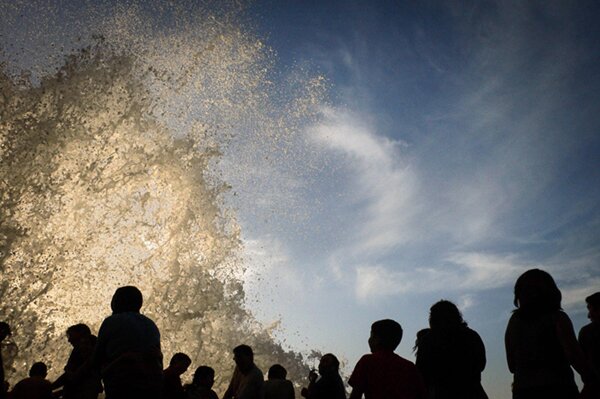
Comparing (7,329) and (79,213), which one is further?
(79,213)

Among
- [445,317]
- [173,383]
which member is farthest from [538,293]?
[173,383]

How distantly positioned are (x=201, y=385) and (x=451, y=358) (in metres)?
4.61

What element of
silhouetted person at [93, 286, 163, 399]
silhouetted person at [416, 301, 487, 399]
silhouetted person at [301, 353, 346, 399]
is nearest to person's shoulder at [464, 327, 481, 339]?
silhouetted person at [416, 301, 487, 399]

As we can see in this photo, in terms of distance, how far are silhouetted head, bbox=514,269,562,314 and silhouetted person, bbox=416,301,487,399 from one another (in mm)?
530

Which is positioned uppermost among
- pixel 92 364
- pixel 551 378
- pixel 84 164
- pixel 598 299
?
pixel 84 164

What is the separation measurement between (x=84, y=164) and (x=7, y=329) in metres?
18.1

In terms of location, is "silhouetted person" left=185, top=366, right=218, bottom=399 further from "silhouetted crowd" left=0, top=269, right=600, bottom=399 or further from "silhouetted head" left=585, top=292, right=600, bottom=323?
"silhouetted head" left=585, top=292, right=600, bottom=323

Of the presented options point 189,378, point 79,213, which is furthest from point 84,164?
point 189,378

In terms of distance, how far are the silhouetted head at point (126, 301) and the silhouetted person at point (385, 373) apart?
1978mm

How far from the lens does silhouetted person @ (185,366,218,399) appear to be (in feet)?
23.1

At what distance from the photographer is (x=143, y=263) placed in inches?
921

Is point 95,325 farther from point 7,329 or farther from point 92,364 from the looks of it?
point 92,364

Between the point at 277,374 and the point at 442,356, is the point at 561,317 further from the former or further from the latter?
the point at 277,374

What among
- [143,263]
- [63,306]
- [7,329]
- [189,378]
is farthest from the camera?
[189,378]
